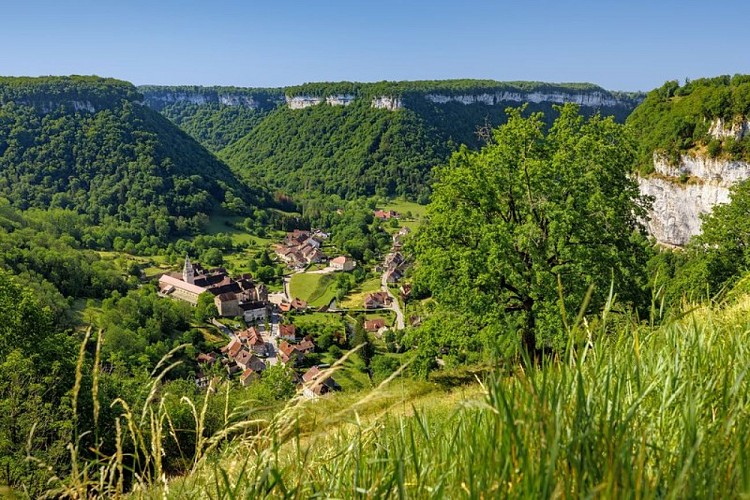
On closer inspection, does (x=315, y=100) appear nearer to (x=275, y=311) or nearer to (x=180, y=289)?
(x=180, y=289)

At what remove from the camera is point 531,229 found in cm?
1055

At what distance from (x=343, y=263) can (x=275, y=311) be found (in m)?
20.3

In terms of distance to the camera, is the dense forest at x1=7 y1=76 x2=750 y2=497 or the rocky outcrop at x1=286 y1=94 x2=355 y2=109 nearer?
the dense forest at x1=7 y1=76 x2=750 y2=497

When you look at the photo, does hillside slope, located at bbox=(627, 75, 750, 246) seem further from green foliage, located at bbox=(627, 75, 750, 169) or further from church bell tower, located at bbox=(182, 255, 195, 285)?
church bell tower, located at bbox=(182, 255, 195, 285)

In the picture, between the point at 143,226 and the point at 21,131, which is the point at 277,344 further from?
the point at 21,131

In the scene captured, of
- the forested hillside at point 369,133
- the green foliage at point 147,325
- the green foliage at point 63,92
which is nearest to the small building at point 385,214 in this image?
the forested hillside at point 369,133

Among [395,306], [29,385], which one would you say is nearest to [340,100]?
[395,306]

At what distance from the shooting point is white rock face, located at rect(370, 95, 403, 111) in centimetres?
15925

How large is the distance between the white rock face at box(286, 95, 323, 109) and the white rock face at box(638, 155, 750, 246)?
132m

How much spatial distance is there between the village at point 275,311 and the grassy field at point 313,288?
84 cm

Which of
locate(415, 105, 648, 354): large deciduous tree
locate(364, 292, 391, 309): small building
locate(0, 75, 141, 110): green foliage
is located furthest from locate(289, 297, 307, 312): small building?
locate(0, 75, 141, 110): green foliage

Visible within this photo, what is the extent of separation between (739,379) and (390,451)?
1.42 meters

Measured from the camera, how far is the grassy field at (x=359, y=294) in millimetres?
68375

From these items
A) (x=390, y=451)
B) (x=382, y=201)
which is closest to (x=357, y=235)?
(x=382, y=201)
